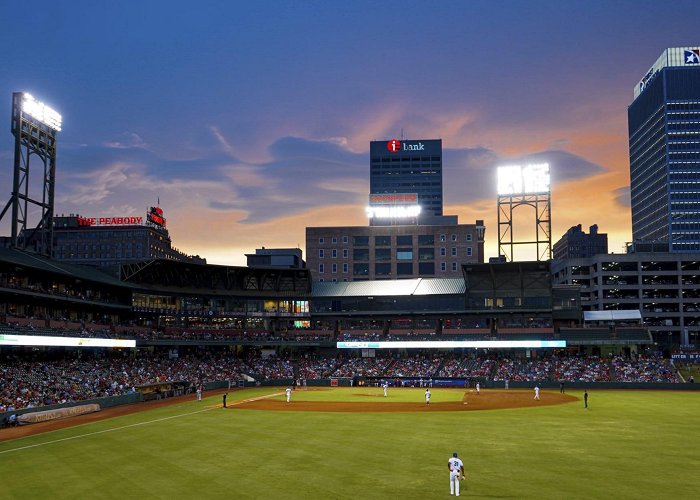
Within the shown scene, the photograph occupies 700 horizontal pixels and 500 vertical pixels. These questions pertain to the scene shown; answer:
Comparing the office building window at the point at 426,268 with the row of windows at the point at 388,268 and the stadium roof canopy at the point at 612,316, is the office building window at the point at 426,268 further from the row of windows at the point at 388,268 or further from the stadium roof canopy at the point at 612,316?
the stadium roof canopy at the point at 612,316

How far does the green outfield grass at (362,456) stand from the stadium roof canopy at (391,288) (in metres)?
51.7

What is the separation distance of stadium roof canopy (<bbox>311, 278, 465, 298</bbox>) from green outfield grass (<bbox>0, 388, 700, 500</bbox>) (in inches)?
2036

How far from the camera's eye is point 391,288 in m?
106

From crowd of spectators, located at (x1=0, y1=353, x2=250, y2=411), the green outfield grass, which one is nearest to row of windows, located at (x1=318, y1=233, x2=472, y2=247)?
crowd of spectators, located at (x1=0, y1=353, x2=250, y2=411)

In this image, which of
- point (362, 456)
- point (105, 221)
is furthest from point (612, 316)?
point (105, 221)

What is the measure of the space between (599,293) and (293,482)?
129413mm

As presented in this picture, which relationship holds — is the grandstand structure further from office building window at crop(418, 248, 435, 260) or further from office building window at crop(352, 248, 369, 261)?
office building window at crop(352, 248, 369, 261)

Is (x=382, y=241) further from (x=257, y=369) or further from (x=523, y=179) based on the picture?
(x=257, y=369)

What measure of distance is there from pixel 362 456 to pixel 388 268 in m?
107

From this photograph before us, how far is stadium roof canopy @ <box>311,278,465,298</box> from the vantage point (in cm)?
10138

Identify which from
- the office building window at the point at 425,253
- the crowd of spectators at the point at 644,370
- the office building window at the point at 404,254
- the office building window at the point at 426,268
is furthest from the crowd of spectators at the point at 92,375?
the office building window at the point at 425,253

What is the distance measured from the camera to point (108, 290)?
8762 centimetres

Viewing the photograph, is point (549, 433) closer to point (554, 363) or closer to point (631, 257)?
point (554, 363)

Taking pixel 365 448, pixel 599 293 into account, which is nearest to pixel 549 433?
pixel 365 448
